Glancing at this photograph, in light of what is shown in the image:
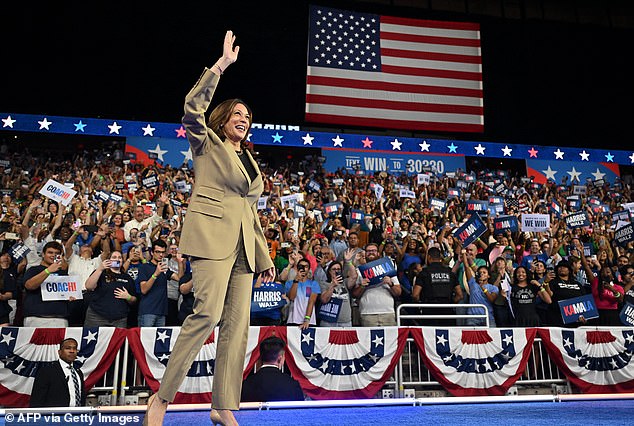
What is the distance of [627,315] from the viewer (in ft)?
25.0

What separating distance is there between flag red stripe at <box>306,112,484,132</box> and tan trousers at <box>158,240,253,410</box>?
14101mm

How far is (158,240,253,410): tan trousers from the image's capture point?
7.59 ft

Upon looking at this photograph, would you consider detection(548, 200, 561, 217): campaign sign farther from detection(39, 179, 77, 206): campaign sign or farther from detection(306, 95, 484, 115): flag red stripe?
detection(39, 179, 77, 206): campaign sign

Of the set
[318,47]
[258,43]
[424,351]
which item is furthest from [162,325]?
[258,43]

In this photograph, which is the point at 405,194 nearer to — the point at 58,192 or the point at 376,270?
the point at 376,270

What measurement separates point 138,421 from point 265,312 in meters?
4.46

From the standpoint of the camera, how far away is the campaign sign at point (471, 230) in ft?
26.7

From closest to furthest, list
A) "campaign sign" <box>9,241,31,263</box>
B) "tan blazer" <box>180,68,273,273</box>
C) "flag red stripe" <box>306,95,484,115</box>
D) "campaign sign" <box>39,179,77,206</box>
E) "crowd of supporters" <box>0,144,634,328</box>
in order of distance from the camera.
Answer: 1. "tan blazer" <box>180,68,273,273</box>
2. "crowd of supporters" <box>0,144,634,328</box>
3. "campaign sign" <box>9,241,31,263</box>
4. "campaign sign" <box>39,179,77,206</box>
5. "flag red stripe" <box>306,95,484,115</box>

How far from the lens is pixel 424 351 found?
23.0 ft

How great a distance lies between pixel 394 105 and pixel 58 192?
35.3 ft

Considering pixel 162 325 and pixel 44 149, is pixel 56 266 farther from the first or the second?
pixel 44 149

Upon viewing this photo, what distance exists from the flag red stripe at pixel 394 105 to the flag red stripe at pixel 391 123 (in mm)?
376

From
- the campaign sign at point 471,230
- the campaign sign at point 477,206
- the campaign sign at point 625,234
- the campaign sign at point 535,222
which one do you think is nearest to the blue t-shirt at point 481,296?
the campaign sign at point 471,230

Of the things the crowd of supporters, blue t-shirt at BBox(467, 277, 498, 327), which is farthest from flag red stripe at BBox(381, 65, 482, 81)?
blue t-shirt at BBox(467, 277, 498, 327)
